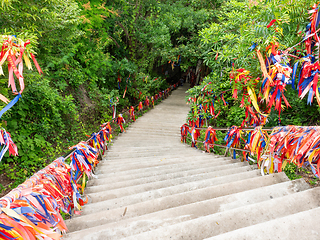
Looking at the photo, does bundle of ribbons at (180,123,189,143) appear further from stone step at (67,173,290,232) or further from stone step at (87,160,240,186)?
stone step at (67,173,290,232)

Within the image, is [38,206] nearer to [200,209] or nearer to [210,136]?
[200,209]

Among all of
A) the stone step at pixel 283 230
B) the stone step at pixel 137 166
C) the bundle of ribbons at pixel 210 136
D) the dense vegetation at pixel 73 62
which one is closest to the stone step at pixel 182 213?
the stone step at pixel 283 230

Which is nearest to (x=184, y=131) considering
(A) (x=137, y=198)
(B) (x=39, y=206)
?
(A) (x=137, y=198)

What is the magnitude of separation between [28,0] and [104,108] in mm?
5642

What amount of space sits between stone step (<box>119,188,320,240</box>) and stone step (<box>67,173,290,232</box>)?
0.29m

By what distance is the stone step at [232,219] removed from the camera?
122 centimetres

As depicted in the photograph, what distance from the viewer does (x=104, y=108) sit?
8.57 meters

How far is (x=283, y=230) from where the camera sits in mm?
1127

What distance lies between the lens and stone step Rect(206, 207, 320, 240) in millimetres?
1084

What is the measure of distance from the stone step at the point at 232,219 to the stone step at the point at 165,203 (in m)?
0.29

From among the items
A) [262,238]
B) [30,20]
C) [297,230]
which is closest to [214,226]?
[262,238]

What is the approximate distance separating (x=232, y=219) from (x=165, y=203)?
26.8 inches

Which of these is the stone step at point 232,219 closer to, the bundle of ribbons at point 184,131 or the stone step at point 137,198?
the stone step at point 137,198

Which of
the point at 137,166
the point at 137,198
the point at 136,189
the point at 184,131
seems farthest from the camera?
the point at 184,131
